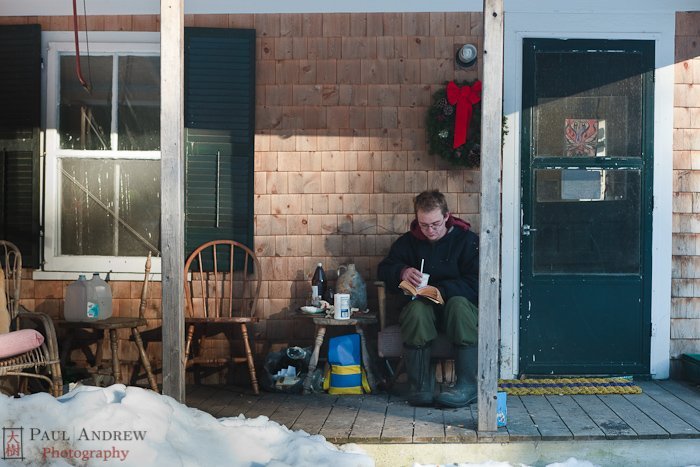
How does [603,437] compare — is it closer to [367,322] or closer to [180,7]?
[367,322]

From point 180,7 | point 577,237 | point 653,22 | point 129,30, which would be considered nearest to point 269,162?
point 129,30

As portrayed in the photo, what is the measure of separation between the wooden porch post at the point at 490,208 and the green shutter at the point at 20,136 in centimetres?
Result: 306

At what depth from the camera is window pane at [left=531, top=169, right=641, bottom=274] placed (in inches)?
242

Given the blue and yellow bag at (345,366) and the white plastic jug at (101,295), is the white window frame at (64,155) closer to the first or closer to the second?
the white plastic jug at (101,295)

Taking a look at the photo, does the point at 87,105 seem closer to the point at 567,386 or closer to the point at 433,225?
the point at 433,225

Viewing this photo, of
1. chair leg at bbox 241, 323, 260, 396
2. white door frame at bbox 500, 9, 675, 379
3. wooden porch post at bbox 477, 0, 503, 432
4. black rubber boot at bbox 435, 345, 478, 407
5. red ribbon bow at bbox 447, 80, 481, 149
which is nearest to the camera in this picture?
wooden porch post at bbox 477, 0, 503, 432

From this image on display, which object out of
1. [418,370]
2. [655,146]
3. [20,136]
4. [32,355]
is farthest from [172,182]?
[655,146]

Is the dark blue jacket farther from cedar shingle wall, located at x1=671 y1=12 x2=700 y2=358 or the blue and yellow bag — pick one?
cedar shingle wall, located at x1=671 y1=12 x2=700 y2=358

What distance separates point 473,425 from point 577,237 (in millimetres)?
1752

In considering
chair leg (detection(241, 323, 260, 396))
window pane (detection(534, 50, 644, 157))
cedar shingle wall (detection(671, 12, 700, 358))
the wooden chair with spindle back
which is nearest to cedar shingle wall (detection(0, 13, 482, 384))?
the wooden chair with spindle back

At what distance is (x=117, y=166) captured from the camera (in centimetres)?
623

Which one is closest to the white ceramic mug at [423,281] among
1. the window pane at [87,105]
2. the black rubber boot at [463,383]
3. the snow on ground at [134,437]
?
the black rubber boot at [463,383]

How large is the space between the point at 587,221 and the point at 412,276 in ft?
4.29

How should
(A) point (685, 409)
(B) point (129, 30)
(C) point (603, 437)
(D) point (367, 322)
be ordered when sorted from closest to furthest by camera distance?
(C) point (603, 437), (A) point (685, 409), (D) point (367, 322), (B) point (129, 30)
